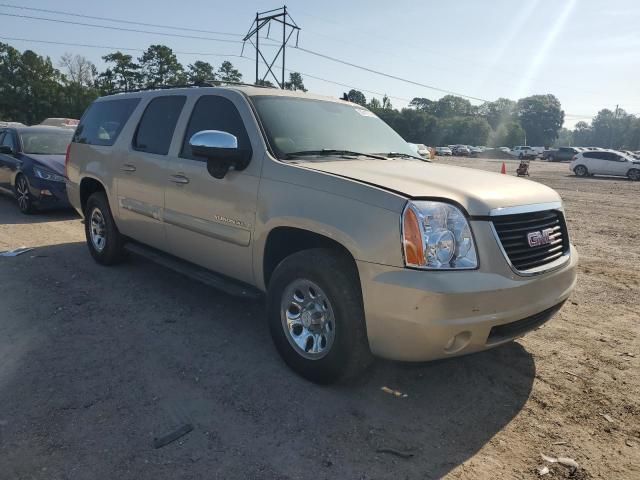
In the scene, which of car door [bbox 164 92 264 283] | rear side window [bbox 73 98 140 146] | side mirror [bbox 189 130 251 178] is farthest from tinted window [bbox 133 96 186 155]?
side mirror [bbox 189 130 251 178]

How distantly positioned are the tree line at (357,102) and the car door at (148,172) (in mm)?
390

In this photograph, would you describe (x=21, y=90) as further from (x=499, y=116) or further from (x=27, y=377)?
(x=499, y=116)

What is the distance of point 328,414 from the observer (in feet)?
9.70

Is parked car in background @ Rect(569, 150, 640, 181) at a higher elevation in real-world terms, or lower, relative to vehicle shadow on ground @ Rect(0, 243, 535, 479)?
higher

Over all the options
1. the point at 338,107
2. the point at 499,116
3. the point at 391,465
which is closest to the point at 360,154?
the point at 338,107

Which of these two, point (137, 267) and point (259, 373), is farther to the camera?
point (137, 267)

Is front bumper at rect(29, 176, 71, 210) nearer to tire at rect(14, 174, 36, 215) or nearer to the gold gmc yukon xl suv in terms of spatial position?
tire at rect(14, 174, 36, 215)

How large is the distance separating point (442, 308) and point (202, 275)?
2220mm

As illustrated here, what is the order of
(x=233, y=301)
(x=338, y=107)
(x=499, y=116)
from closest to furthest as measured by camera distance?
(x=338, y=107)
(x=233, y=301)
(x=499, y=116)

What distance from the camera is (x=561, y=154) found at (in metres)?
51.1

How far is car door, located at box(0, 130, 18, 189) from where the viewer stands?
9.25 m

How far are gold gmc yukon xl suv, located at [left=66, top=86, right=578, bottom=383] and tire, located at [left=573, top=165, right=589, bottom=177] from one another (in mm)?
26521

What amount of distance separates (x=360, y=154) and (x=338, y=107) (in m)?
0.82

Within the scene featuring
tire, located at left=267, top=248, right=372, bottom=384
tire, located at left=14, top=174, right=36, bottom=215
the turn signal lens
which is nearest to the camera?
the turn signal lens
